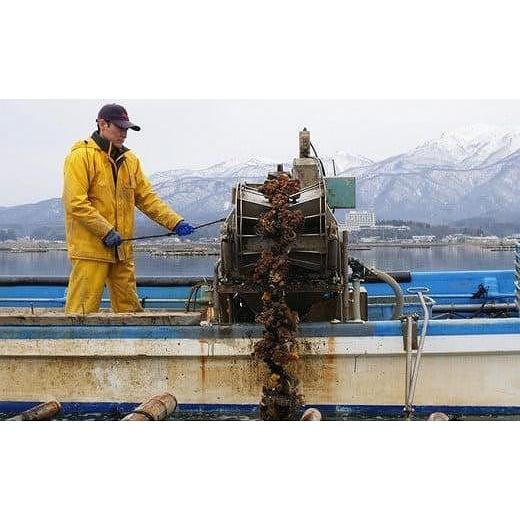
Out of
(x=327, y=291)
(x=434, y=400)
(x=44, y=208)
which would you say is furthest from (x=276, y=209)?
(x=44, y=208)

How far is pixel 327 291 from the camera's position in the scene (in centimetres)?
447

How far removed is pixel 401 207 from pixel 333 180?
4.72 metres

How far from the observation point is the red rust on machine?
4.21 m

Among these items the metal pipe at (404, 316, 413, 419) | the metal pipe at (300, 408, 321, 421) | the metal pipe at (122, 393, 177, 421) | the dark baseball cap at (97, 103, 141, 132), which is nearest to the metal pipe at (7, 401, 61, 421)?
the metal pipe at (122, 393, 177, 421)

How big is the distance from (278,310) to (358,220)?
1.64 metres

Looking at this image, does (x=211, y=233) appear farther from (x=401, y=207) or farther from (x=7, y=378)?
(x=401, y=207)

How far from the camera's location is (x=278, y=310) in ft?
14.0

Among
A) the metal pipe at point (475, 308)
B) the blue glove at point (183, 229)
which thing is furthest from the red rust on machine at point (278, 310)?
the metal pipe at point (475, 308)

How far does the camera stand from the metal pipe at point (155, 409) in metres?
4.13

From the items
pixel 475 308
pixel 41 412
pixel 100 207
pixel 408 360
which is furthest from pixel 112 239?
pixel 475 308

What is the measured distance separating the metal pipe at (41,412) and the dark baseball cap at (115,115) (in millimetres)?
2077

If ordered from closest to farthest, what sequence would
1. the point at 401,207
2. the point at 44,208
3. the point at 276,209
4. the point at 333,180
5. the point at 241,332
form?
the point at 276,209, the point at 241,332, the point at 333,180, the point at 44,208, the point at 401,207

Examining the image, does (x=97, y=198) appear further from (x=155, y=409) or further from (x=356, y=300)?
(x=356, y=300)

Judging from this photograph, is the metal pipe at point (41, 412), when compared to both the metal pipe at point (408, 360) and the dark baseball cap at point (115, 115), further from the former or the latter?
the metal pipe at point (408, 360)
